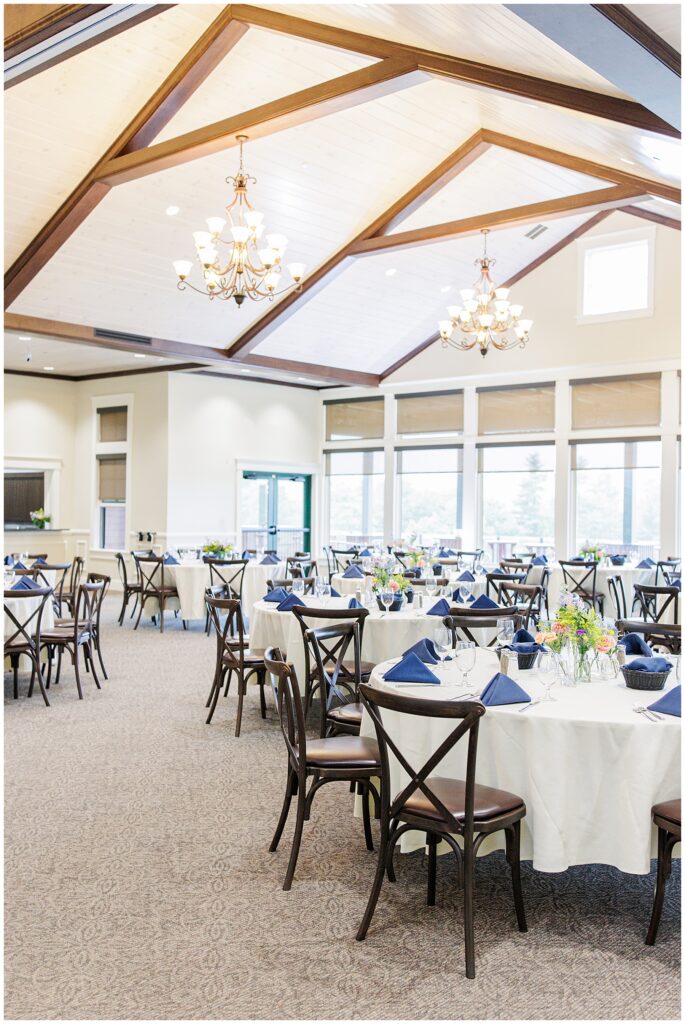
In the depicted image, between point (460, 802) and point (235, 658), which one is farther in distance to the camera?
point (235, 658)

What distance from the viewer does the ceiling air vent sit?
1043 cm

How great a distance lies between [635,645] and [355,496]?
11205 mm

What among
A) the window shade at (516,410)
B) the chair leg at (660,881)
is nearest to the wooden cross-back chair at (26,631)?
the chair leg at (660,881)

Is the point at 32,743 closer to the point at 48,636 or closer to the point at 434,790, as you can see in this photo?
the point at 48,636

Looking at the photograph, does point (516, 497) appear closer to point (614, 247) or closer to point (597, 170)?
point (614, 247)

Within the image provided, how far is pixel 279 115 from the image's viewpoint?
672 cm

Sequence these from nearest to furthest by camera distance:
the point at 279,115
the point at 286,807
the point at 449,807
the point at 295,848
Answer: the point at 449,807 < the point at 295,848 < the point at 286,807 < the point at 279,115

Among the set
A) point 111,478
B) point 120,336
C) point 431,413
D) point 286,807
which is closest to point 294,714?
point 286,807

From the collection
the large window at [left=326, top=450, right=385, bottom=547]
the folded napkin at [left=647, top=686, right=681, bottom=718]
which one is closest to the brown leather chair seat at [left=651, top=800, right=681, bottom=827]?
the folded napkin at [left=647, top=686, right=681, bottom=718]

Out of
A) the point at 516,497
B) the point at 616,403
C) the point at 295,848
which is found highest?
the point at 616,403

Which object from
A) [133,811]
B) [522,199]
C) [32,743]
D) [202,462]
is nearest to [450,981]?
[133,811]

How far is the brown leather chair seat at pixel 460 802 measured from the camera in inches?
114

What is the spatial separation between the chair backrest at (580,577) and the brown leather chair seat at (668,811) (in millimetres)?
6709

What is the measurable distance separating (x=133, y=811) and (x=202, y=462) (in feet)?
31.5
